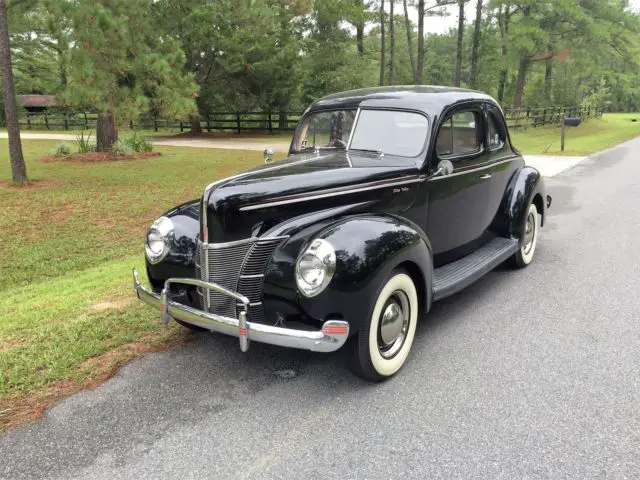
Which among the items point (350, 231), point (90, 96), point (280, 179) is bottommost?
point (350, 231)

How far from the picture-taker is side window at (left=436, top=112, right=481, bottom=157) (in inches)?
167

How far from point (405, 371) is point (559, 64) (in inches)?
1620

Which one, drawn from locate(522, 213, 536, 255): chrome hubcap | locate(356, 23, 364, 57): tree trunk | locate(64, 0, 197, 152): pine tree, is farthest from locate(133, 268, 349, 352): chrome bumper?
locate(356, 23, 364, 57): tree trunk

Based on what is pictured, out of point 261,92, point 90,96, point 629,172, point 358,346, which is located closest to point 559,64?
point 261,92

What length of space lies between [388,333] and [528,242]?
3.09 m

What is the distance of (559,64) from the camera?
38094mm

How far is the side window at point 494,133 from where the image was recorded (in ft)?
16.6

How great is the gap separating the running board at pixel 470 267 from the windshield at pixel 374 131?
1020mm

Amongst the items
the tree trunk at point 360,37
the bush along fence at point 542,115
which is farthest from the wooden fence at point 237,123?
the bush along fence at point 542,115

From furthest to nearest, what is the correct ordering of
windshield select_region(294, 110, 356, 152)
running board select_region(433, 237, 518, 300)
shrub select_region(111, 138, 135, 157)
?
shrub select_region(111, 138, 135, 157), windshield select_region(294, 110, 356, 152), running board select_region(433, 237, 518, 300)

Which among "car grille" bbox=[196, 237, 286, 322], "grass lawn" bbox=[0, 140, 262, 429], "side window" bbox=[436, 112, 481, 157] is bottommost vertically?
"grass lawn" bbox=[0, 140, 262, 429]

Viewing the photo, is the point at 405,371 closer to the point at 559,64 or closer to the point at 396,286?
the point at 396,286

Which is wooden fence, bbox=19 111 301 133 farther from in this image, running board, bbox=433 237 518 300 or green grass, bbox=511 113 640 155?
running board, bbox=433 237 518 300

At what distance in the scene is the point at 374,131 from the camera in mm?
4293
